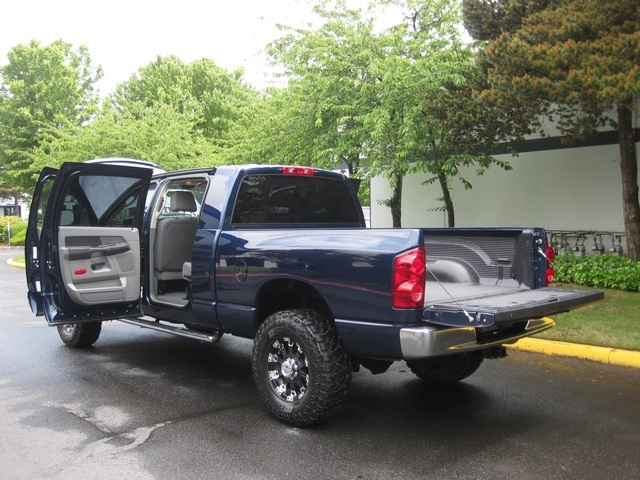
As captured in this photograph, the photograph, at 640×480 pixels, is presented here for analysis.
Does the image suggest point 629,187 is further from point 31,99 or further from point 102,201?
point 31,99

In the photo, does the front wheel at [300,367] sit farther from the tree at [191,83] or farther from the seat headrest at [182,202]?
the tree at [191,83]

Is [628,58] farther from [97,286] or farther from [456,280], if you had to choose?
[97,286]

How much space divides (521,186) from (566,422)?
35.5 feet

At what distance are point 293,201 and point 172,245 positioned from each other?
5.11 feet

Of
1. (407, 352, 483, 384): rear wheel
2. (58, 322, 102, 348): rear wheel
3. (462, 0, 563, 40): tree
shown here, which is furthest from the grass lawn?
(462, 0, 563, 40): tree

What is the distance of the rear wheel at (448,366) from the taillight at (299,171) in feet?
6.68

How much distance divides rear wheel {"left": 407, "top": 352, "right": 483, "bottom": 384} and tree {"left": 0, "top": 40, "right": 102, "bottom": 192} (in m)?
34.3

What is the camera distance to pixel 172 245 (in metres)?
6.32

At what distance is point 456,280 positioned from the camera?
518cm

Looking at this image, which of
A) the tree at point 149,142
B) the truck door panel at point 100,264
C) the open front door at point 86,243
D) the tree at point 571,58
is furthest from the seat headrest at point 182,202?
the tree at point 149,142

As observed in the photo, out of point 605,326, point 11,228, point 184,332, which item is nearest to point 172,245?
point 184,332

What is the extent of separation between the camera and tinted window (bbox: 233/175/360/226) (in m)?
5.33

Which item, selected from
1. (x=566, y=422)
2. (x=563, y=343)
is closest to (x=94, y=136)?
(x=563, y=343)

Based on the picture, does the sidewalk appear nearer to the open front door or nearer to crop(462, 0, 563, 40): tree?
the open front door
